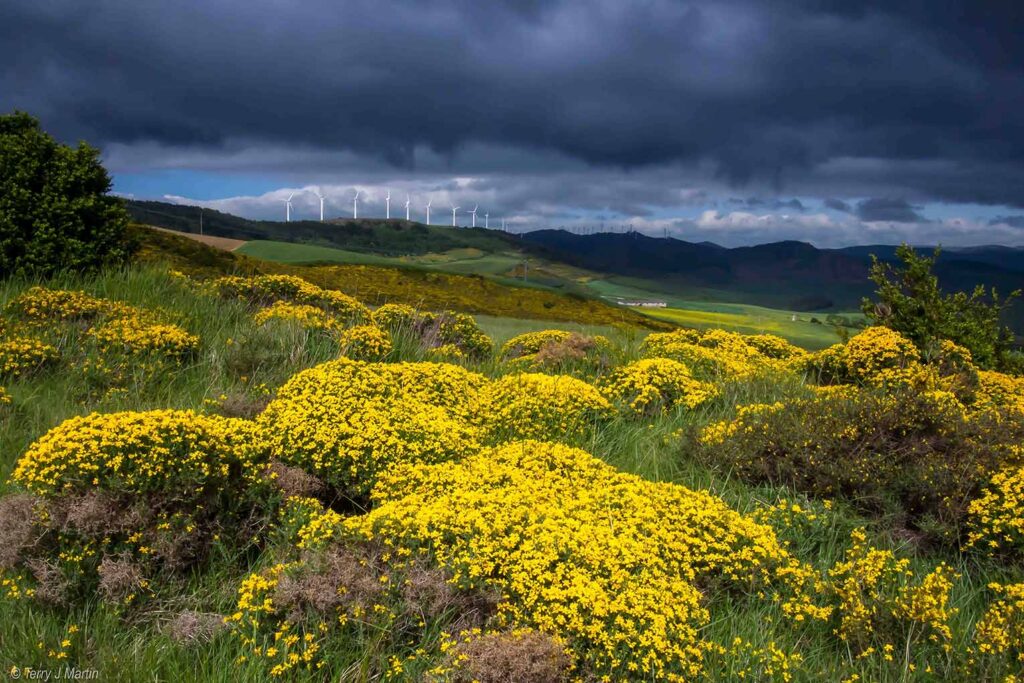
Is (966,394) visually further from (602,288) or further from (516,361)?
(602,288)

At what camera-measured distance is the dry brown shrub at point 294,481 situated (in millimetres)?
5477

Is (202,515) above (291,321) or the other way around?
the other way around

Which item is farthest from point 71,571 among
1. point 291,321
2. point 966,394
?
point 966,394

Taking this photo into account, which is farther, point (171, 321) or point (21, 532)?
point (171, 321)

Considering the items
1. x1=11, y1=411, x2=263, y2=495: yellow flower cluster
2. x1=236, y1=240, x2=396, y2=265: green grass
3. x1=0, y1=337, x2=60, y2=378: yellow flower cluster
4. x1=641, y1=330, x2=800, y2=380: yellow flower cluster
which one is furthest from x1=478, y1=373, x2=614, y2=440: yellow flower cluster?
x1=236, y1=240, x2=396, y2=265: green grass

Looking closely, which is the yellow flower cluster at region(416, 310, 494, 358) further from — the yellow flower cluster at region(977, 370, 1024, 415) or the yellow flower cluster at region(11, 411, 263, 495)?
the yellow flower cluster at region(977, 370, 1024, 415)

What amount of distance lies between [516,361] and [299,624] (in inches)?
276

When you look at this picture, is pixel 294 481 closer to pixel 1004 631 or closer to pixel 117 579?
pixel 117 579

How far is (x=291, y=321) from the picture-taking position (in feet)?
34.6

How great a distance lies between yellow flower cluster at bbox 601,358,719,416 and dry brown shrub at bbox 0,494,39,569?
18.9 feet

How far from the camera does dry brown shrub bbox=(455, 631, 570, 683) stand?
364 centimetres

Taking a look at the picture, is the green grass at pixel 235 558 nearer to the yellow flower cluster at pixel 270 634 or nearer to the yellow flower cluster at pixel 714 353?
the yellow flower cluster at pixel 270 634

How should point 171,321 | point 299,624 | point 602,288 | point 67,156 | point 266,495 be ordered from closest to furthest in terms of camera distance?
point 299,624, point 266,495, point 171,321, point 67,156, point 602,288

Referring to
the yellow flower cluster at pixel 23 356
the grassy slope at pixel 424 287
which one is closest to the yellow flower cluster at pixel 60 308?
the yellow flower cluster at pixel 23 356
